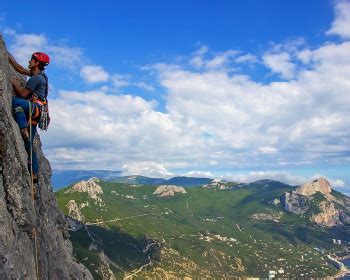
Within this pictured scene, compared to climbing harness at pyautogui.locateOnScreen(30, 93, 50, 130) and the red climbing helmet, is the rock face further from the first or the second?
the red climbing helmet

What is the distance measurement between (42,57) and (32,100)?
8.49ft

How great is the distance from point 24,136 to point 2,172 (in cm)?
374

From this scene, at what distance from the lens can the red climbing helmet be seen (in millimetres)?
22781

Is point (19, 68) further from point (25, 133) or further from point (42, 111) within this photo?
point (25, 133)

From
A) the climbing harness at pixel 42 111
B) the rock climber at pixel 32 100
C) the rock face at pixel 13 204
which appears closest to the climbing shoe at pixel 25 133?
the rock climber at pixel 32 100

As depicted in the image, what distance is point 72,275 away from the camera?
32.1 metres

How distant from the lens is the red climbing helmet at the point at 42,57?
22781 millimetres

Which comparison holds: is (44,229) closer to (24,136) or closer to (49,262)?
(49,262)

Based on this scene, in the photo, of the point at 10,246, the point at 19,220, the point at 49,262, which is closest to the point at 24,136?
the point at 19,220

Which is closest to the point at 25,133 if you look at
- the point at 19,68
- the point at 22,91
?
the point at 22,91

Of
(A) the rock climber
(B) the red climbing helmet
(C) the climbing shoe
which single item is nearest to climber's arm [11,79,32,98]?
(A) the rock climber

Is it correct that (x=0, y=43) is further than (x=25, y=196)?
Yes

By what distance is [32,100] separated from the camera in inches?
888

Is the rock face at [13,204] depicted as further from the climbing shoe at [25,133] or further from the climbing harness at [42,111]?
the climbing harness at [42,111]
